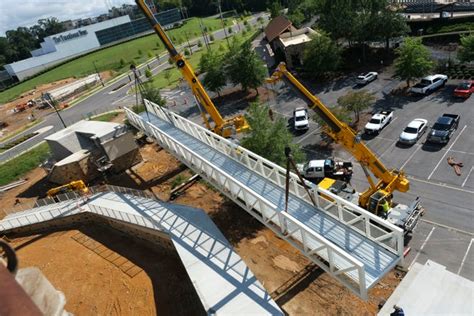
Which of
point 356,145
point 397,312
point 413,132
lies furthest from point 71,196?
point 413,132

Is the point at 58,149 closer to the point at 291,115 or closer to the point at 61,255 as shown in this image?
the point at 61,255

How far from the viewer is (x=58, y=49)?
12375 cm

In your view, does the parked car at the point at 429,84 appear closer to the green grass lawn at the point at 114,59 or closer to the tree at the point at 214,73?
the tree at the point at 214,73

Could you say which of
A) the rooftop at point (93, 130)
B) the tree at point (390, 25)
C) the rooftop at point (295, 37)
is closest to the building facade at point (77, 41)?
the rooftop at point (93, 130)

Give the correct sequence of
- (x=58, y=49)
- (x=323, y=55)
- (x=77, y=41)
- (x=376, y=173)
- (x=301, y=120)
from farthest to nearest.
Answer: (x=77, y=41) → (x=58, y=49) → (x=323, y=55) → (x=301, y=120) → (x=376, y=173)

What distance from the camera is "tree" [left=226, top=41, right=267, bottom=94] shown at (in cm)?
5003

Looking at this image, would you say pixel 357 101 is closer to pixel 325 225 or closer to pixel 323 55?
pixel 323 55

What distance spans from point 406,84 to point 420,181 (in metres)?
22.4

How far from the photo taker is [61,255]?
26.3m

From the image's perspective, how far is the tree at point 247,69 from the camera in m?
50.0

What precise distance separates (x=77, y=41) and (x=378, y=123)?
420 feet

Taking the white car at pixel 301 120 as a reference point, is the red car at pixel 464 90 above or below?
below

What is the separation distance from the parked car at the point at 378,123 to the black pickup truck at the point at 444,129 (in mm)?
4859

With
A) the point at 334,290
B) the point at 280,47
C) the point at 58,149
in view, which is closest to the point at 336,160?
the point at 334,290
